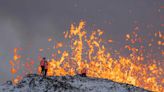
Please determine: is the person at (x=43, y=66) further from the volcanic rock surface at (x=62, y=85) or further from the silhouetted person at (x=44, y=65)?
the volcanic rock surface at (x=62, y=85)

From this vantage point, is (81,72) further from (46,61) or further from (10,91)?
(10,91)

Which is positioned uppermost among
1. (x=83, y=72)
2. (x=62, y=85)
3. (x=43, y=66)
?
(x=43, y=66)

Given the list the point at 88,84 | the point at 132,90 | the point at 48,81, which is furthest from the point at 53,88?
the point at 132,90

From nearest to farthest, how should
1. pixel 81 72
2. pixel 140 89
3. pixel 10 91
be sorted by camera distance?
pixel 10 91 < pixel 140 89 < pixel 81 72


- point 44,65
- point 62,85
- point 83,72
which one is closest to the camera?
point 62,85

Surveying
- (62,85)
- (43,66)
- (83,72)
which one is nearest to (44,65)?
(43,66)

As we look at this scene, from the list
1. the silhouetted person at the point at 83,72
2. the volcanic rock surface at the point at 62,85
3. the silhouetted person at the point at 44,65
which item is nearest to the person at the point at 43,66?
the silhouetted person at the point at 44,65

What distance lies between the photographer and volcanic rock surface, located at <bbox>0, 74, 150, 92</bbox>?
1989 inches

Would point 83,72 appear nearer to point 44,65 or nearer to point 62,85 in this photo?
point 44,65

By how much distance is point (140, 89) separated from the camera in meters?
53.4

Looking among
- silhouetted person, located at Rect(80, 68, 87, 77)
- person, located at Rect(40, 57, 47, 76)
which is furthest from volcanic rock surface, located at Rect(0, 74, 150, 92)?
silhouetted person, located at Rect(80, 68, 87, 77)

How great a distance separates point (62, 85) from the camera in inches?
2026

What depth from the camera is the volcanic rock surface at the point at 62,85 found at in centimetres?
5053

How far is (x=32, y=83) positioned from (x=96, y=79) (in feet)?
30.0
